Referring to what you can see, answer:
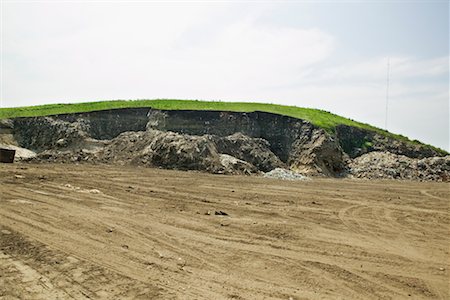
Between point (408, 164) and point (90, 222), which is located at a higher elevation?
point (408, 164)

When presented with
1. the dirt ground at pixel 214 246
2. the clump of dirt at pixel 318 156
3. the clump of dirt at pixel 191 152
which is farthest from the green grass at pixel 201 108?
the dirt ground at pixel 214 246

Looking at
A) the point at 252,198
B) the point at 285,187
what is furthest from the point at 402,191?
the point at 252,198

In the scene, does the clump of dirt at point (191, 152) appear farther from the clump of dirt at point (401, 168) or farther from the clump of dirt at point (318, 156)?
the clump of dirt at point (401, 168)

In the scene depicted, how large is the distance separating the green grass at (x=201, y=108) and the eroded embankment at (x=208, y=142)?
1.07 metres

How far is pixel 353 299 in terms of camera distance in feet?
18.4

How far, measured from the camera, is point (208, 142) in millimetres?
26938

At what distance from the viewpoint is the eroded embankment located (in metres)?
26.4

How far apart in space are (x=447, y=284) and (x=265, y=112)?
2634 centimetres

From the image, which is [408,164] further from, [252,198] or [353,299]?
[353,299]

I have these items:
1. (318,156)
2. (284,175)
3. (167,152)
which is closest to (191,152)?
(167,152)

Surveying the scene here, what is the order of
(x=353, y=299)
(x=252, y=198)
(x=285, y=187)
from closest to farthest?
1. (x=353, y=299)
2. (x=252, y=198)
3. (x=285, y=187)

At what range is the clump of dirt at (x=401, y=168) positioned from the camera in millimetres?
27084

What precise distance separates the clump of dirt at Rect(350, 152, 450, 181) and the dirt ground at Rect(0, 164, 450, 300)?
42.8 ft

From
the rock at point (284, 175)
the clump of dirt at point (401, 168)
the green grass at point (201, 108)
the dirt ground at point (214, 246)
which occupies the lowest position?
the dirt ground at point (214, 246)
